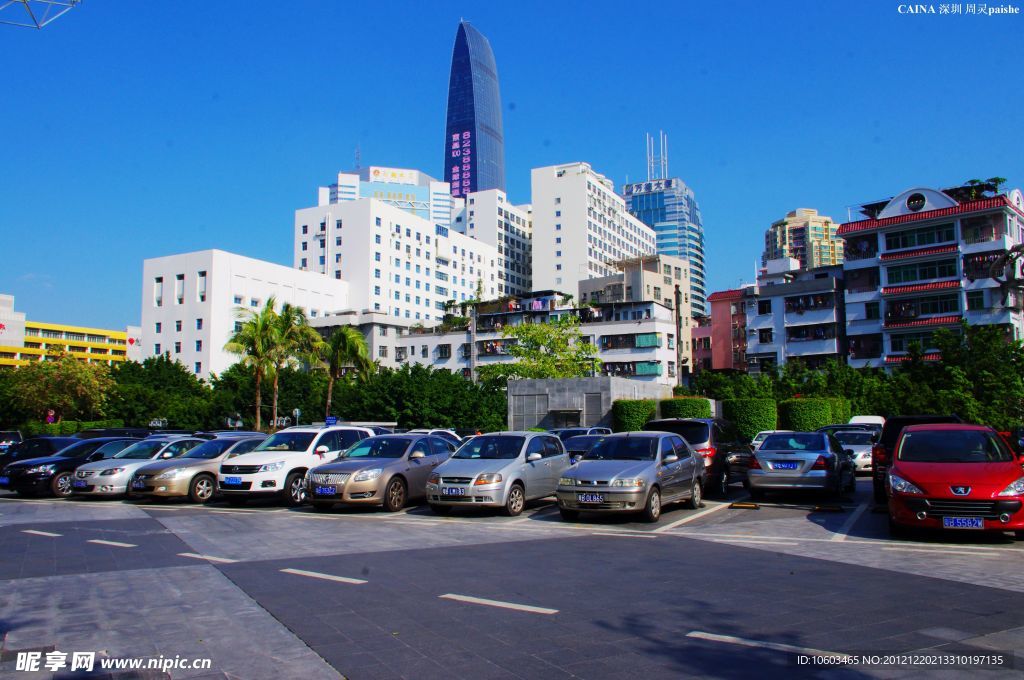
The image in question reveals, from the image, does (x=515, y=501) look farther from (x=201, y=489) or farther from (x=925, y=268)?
(x=925, y=268)

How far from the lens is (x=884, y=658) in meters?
5.29

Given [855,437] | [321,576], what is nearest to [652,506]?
[321,576]

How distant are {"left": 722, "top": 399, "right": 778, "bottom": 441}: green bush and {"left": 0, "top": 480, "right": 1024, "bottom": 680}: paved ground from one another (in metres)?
25.4

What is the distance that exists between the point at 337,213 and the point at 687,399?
80.4m

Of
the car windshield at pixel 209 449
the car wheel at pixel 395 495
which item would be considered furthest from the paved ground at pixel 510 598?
the car windshield at pixel 209 449

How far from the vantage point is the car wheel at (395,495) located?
15.0 m

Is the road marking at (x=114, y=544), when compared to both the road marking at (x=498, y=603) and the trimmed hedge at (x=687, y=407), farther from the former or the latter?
the trimmed hedge at (x=687, y=407)

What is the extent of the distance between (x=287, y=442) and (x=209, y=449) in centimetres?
261

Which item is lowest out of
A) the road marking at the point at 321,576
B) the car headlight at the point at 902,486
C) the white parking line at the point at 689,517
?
the white parking line at the point at 689,517

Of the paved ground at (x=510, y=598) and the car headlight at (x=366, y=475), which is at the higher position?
the car headlight at (x=366, y=475)

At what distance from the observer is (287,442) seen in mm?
17297

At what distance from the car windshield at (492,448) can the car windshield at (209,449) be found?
6821 millimetres

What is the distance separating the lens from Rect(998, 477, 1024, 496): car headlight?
10.0 meters

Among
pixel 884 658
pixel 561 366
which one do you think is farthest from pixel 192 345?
pixel 884 658
